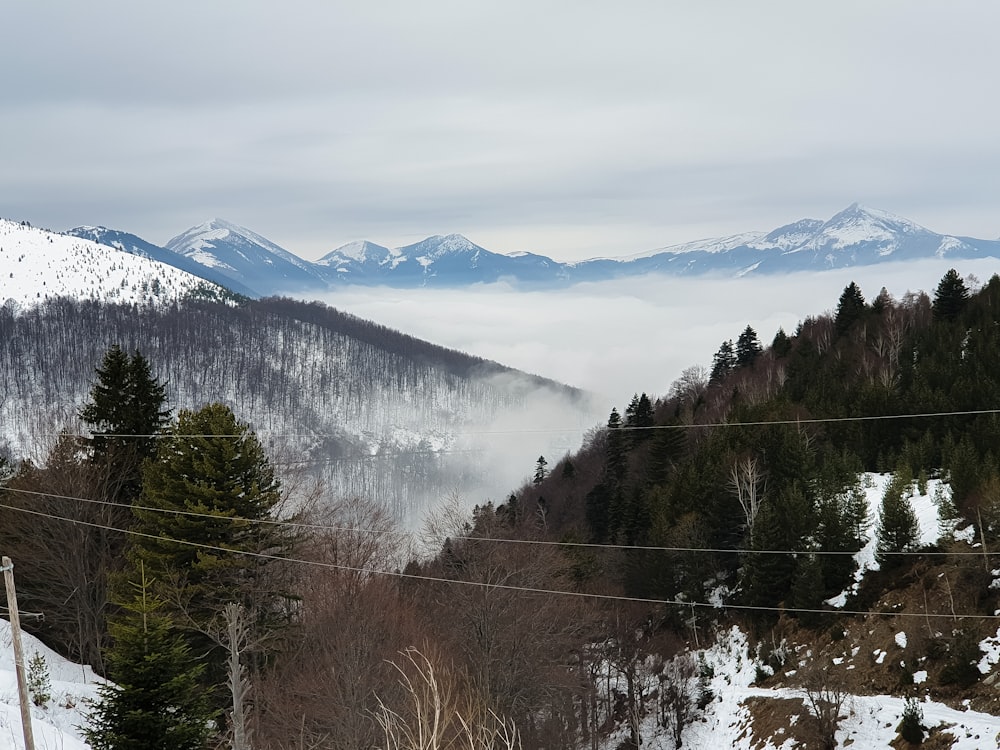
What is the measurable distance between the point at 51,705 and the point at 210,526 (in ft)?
18.0

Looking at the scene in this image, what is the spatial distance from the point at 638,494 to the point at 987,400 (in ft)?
67.0

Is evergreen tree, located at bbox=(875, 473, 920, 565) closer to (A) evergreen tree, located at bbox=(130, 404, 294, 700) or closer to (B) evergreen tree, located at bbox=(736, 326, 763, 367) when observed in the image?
→ (A) evergreen tree, located at bbox=(130, 404, 294, 700)

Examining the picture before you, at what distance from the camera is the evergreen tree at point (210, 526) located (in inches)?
830

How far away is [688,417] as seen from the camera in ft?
222

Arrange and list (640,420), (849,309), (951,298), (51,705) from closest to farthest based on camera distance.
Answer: (51,705)
(951,298)
(640,420)
(849,309)

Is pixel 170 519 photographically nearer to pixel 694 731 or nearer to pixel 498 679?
pixel 498 679

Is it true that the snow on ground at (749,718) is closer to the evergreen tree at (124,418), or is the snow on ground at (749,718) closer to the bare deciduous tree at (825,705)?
A: the bare deciduous tree at (825,705)

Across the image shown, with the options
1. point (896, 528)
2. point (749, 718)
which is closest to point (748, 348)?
point (896, 528)

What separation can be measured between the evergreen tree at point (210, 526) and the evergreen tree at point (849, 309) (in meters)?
68.1

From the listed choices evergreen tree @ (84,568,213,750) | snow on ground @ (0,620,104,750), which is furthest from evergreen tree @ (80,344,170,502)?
evergreen tree @ (84,568,213,750)

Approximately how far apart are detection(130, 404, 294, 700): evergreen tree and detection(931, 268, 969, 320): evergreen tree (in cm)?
5912

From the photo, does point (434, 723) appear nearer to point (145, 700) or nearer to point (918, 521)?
point (145, 700)

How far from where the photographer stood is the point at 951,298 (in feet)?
207

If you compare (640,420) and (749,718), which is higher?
(640,420)
